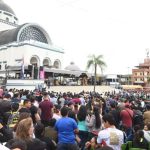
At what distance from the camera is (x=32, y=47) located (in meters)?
52.8

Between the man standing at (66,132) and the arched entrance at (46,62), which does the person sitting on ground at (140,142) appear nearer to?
the man standing at (66,132)

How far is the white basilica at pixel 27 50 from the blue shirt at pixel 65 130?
134 ft

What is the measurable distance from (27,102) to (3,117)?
63.5 inches

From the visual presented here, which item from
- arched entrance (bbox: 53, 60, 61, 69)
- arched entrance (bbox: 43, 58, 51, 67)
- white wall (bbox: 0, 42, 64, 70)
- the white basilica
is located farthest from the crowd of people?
arched entrance (bbox: 53, 60, 61, 69)

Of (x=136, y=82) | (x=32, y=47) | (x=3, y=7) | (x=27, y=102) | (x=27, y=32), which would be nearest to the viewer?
(x=27, y=102)

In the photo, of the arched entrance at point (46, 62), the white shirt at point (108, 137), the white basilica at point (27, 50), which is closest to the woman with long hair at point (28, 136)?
the white shirt at point (108, 137)

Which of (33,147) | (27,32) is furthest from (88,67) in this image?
(33,147)

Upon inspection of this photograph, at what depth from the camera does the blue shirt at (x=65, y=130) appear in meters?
6.15

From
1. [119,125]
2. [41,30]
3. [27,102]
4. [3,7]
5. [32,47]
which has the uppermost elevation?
[3,7]

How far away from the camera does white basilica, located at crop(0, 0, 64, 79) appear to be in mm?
52125

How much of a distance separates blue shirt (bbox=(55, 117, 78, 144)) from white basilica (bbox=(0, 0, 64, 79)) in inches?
1610

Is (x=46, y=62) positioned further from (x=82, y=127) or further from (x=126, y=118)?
(x=82, y=127)

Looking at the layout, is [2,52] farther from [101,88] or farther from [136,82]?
[136,82]

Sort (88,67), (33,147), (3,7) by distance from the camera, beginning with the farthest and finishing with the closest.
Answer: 1. (3,7)
2. (88,67)
3. (33,147)
